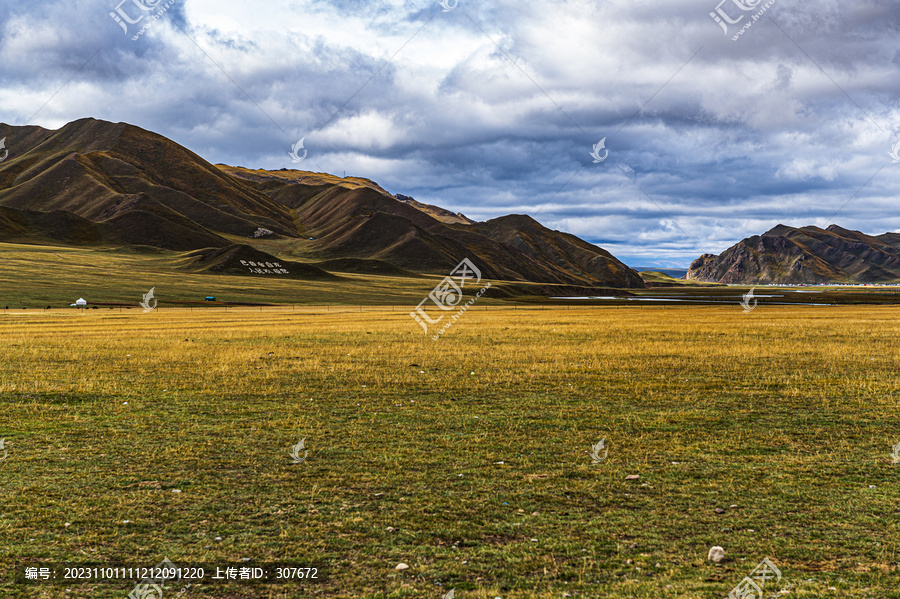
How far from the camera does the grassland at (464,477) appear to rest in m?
8.24

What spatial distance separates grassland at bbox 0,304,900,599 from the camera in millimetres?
8242

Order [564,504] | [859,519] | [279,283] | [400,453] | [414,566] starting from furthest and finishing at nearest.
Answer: [279,283] < [400,453] < [564,504] < [859,519] < [414,566]

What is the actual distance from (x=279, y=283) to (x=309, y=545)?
165294 millimetres

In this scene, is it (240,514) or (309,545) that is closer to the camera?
(309,545)

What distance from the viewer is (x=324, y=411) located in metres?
19.3

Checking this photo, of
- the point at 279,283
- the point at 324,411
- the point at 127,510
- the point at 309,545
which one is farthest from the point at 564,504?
the point at 279,283

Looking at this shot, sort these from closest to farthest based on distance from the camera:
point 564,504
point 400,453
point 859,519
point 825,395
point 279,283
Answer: point 859,519
point 564,504
point 400,453
point 825,395
point 279,283

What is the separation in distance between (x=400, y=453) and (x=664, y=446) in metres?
6.36

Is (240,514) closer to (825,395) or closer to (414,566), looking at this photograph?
(414,566)

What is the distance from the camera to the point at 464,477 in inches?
480

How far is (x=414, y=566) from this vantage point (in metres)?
8.26

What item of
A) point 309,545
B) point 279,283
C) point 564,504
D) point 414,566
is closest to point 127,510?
point 309,545

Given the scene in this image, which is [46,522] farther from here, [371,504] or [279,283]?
[279,283]

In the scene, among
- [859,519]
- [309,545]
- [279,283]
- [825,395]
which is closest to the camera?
[309,545]
